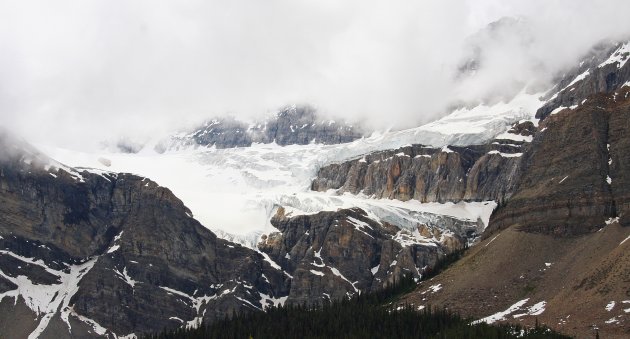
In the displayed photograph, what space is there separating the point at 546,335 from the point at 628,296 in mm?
22817

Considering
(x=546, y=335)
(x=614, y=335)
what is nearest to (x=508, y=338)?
(x=546, y=335)

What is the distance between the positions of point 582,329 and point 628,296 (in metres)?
14.7

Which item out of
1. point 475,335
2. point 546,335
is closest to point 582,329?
point 546,335

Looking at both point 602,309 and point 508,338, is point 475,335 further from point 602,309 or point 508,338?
point 602,309

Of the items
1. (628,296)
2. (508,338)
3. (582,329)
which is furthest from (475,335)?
(628,296)

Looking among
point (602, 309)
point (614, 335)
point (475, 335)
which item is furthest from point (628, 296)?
point (475, 335)

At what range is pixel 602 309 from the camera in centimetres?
19912

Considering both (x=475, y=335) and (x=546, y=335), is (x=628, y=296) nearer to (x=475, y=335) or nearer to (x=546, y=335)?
(x=546, y=335)

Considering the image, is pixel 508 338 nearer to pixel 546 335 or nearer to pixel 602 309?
pixel 546 335

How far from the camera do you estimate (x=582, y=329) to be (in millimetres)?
192875

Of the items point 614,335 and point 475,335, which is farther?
point 475,335

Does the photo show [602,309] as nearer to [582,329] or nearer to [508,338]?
[582,329]

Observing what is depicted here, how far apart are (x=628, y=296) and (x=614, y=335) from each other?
1888cm

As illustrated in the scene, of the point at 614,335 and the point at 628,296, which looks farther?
the point at 628,296
